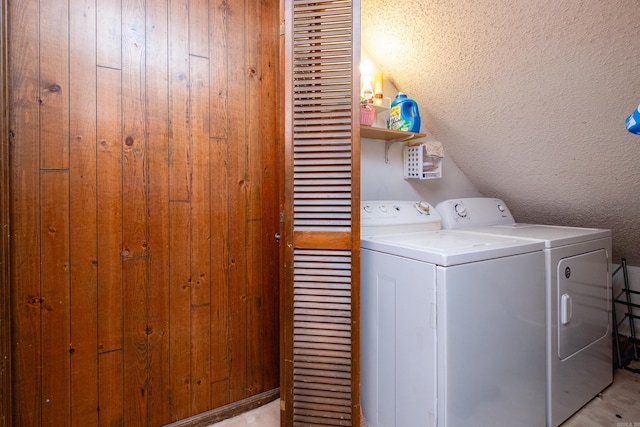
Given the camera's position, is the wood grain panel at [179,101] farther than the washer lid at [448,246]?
Yes

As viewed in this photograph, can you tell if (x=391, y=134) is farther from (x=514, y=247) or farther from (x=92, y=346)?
(x=92, y=346)

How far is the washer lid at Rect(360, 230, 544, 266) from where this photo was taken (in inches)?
46.7

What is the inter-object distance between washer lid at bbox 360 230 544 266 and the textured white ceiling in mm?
802

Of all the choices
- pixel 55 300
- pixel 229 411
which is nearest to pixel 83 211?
pixel 55 300

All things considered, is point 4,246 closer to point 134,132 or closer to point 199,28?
point 134,132

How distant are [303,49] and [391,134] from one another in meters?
0.91

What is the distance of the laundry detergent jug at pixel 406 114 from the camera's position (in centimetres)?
206

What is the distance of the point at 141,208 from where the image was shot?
1.38m

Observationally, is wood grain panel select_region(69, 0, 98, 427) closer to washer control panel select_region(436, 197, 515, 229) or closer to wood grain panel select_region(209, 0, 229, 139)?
wood grain panel select_region(209, 0, 229, 139)

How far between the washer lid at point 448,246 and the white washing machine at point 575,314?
203 millimetres

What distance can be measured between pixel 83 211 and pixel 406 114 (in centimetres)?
188

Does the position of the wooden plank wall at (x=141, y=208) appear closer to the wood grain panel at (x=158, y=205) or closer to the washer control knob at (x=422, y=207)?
the wood grain panel at (x=158, y=205)

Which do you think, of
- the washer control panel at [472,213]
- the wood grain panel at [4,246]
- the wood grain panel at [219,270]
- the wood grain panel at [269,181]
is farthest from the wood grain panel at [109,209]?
the washer control panel at [472,213]

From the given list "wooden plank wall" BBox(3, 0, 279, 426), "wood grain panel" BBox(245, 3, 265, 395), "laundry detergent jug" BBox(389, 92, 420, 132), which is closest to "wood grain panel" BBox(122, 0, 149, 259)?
"wooden plank wall" BBox(3, 0, 279, 426)
